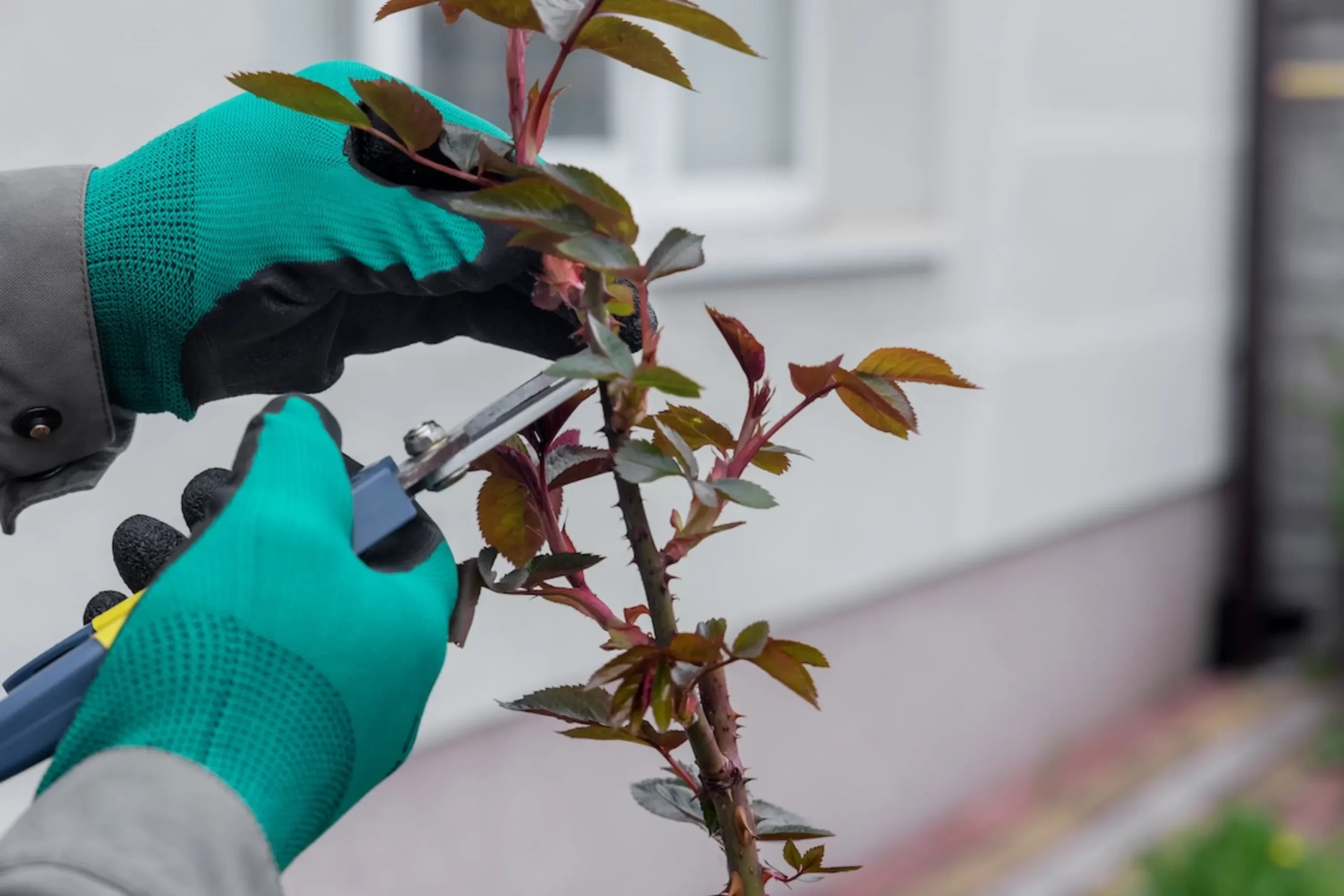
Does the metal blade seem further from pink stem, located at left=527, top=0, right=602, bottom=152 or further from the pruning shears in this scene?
pink stem, located at left=527, top=0, right=602, bottom=152

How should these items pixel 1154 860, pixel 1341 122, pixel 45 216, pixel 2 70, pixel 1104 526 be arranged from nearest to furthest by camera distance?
1. pixel 45 216
2. pixel 2 70
3. pixel 1154 860
4. pixel 1104 526
5. pixel 1341 122

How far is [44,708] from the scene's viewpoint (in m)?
0.62

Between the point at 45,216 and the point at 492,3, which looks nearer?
the point at 492,3

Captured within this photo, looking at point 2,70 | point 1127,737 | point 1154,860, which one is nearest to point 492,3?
point 2,70

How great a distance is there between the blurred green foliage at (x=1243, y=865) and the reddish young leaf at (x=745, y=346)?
170cm

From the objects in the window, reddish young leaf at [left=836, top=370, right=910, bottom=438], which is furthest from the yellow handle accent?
the window

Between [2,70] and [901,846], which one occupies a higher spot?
[2,70]

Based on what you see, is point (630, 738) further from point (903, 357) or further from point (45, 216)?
point (45, 216)

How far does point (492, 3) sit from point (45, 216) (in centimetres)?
39

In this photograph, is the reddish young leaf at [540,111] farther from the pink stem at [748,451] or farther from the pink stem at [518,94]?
the pink stem at [748,451]

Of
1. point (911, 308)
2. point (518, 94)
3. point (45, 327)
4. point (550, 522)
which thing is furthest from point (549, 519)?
point (911, 308)

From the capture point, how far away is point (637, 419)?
640 millimetres

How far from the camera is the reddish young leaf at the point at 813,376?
65 cm

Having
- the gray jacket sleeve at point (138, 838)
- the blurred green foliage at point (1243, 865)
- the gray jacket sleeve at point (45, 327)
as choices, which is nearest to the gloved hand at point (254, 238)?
the gray jacket sleeve at point (45, 327)
